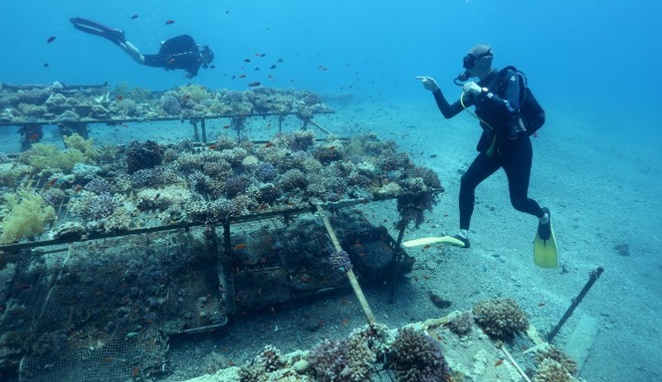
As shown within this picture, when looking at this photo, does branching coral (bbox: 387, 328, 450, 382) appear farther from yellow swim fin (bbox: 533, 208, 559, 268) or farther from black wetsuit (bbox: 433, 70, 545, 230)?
yellow swim fin (bbox: 533, 208, 559, 268)

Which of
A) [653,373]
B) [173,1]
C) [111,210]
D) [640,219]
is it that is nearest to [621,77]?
[640,219]

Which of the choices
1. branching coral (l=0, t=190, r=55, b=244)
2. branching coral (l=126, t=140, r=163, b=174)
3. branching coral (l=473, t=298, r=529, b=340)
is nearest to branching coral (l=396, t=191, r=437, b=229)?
branching coral (l=473, t=298, r=529, b=340)

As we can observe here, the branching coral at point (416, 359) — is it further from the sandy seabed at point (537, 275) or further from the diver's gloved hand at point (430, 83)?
the diver's gloved hand at point (430, 83)

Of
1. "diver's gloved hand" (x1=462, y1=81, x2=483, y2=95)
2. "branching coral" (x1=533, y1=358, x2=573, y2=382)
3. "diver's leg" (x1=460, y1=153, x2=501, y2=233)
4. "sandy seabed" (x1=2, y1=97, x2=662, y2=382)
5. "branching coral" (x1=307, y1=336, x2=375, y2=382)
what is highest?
"diver's gloved hand" (x1=462, y1=81, x2=483, y2=95)

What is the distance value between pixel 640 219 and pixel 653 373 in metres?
12.2

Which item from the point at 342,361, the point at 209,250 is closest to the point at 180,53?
the point at 209,250

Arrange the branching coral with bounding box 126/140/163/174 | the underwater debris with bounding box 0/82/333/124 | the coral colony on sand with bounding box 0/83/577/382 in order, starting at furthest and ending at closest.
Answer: the underwater debris with bounding box 0/82/333/124 → the branching coral with bounding box 126/140/163/174 → the coral colony on sand with bounding box 0/83/577/382

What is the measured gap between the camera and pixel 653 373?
27.3ft

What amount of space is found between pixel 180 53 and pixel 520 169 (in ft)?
65.4

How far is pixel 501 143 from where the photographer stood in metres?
Answer: 6.65

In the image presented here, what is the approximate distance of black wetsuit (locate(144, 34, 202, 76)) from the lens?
18.7m

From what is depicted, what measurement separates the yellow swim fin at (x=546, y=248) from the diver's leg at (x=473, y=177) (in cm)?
170

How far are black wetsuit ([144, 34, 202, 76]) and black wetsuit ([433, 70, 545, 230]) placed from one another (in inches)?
660

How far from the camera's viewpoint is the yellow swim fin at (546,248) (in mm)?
7445
